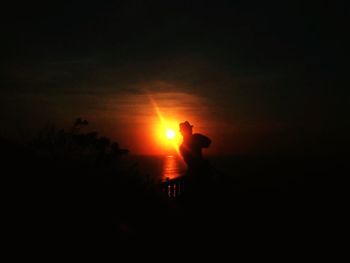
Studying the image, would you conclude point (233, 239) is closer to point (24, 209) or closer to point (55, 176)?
point (55, 176)

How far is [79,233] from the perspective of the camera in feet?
15.6

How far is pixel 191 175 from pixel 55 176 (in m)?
4.05

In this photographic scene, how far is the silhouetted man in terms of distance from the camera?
8.80 m

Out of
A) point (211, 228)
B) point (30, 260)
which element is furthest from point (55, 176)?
point (211, 228)

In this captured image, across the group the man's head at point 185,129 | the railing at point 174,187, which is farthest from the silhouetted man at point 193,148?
the railing at point 174,187

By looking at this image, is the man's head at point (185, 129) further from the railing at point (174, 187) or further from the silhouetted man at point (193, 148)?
the railing at point (174, 187)

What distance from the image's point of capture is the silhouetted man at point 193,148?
28.9ft

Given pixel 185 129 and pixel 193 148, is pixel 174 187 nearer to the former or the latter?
pixel 193 148

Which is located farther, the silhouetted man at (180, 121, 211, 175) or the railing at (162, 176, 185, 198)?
the railing at (162, 176, 185, 198)

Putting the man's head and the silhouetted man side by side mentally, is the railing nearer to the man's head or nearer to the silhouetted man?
the silhouetted man

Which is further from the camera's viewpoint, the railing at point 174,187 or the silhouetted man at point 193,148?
the railing at point 174,187

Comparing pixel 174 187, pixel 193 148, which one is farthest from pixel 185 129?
pixel 174 187

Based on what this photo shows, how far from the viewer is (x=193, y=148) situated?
8.91m

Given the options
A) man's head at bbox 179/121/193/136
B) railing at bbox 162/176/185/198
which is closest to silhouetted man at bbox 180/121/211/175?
man's head at bbox 179/121/193/136
